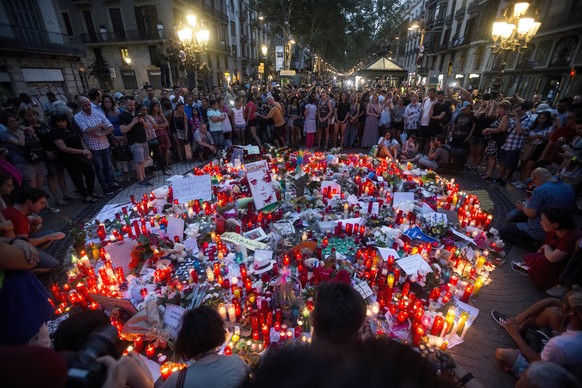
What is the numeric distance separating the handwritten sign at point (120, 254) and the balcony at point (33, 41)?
20.1m

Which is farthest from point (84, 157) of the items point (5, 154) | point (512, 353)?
point (512, 353)

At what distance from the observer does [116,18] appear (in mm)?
26750

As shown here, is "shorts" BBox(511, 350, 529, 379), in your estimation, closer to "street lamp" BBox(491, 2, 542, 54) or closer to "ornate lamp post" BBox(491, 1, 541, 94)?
"ornate lamp post" BBox(491, 1, 541, 94)

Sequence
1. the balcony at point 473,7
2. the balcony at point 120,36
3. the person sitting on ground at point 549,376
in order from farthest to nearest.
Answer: the balcony at point 473,7
the balcony at point 120,36
the person sitting on ground at point 549,376

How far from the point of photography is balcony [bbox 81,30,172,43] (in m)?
26.5

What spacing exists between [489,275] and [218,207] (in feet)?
16.2

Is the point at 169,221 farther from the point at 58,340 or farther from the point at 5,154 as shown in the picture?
the point at 5,154

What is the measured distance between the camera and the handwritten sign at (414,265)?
13.0 feet

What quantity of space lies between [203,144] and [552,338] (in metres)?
8.99

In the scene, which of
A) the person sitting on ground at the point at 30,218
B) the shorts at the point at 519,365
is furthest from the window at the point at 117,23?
the shorts at the point at 519,365

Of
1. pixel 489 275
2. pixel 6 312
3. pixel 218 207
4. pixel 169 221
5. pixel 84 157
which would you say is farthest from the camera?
pixel 84 157

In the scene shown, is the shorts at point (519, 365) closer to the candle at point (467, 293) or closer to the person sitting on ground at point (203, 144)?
the candle at point (467, 293)

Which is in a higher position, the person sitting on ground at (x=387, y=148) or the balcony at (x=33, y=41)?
the balcony at (x=33, y=41)

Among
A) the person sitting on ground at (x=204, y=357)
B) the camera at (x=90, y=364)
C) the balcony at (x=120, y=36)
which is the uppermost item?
the balcony at (x=120, y=36)
